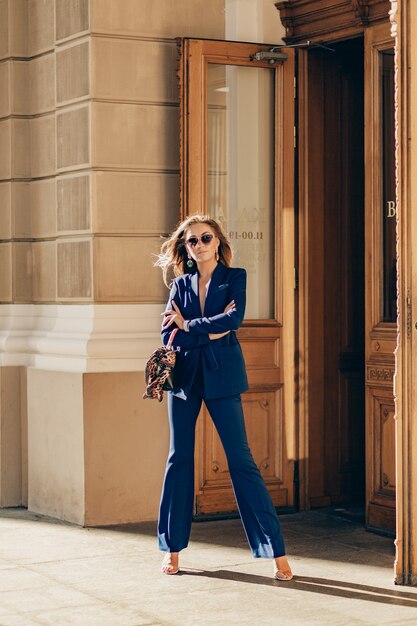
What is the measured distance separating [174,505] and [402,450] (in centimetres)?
129

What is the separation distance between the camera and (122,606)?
6281 millimetres

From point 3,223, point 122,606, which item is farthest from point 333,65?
point 122,606

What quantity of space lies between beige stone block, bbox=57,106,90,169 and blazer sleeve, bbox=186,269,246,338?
2237mm

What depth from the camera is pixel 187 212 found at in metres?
8.67

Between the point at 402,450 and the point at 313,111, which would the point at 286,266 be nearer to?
the point at 313,111

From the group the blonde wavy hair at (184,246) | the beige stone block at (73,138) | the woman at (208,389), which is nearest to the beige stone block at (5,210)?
the beige stone block at (73,138)

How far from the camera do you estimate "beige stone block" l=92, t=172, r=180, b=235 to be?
28.3 feet

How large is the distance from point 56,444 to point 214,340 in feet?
8.02

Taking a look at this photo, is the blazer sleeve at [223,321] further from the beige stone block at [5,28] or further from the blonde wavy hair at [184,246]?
the beige stone block at [5,28]

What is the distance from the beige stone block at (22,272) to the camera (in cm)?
955

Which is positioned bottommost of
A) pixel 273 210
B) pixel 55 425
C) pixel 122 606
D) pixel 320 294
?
pixel 122 606

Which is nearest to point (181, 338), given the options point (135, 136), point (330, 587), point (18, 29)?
point (330, 587)

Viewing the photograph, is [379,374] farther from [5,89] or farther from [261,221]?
[5,89]

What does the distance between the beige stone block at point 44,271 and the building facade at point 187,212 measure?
3 cm
